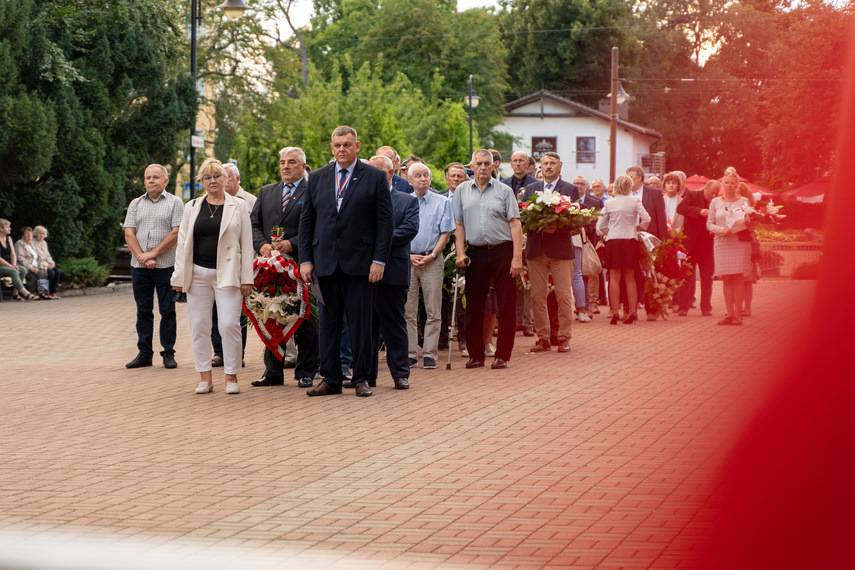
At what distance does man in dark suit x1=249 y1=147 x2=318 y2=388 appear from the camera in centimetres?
987

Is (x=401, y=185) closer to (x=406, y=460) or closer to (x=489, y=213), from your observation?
(x=489, y=213)

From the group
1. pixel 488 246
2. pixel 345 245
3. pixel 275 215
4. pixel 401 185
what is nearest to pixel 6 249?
pixel 275 215

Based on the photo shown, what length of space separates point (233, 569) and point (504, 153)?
5867 centimetres

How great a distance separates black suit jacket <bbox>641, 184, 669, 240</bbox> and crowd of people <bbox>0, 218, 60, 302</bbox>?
1276cm

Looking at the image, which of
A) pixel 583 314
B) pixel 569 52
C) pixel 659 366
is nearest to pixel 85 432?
pixel 659 366

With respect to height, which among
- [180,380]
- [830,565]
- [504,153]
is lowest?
[180,380]

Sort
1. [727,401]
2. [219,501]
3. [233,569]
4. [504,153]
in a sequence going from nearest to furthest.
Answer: [727,401]
[233,569]
[219,501]
[504,153]

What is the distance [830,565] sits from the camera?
1.81 meters

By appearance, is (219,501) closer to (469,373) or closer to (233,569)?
(233,569)

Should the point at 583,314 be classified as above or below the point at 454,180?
below

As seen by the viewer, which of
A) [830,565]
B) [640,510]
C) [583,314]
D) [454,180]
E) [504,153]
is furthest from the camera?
[504,153]

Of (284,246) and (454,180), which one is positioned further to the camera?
(454,180)

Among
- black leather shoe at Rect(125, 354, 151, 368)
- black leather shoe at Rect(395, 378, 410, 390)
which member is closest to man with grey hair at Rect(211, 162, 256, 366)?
black leather shoe at Rect(125, 354, 151, 368)

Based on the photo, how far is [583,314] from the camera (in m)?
15.7
